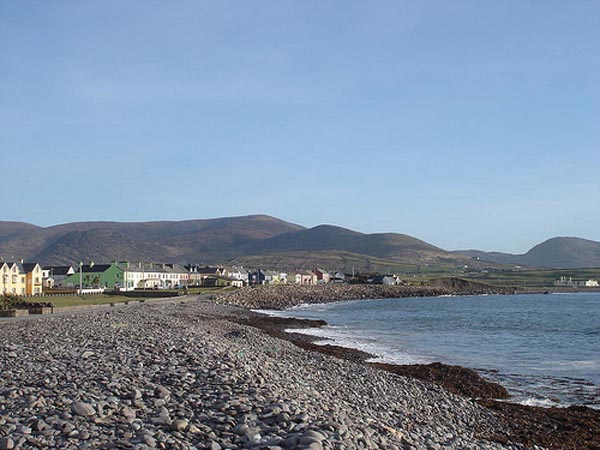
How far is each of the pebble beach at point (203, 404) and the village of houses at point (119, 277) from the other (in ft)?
170

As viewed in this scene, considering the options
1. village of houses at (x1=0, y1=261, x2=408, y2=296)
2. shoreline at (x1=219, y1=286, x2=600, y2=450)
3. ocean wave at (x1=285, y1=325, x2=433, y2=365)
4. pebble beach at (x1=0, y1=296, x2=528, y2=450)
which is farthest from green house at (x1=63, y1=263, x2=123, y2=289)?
pebble beach at (x1=0, y1=296, x2=528, y2=450)

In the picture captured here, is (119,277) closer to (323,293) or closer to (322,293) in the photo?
(322,293)

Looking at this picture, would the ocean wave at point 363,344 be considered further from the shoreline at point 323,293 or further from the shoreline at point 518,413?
the shoreline at point 323,293

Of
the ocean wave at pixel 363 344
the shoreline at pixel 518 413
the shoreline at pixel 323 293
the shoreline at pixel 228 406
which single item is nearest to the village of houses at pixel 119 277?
the shoreline at pixel 323 293

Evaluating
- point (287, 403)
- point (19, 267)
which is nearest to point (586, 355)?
point (287, 403)

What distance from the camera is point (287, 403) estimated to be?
415 inches

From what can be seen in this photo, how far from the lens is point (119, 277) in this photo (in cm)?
10231

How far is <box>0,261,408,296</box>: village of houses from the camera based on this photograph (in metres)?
70.6

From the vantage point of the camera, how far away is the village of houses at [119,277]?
70.6 meters

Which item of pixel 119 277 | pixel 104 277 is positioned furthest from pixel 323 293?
pixel 104 277

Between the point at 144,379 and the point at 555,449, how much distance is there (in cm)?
840

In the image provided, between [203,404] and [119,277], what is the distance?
316 ft

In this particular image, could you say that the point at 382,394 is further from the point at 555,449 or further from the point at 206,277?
the point at 206,277

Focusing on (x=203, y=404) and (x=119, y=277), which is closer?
(x=203, y=404)
